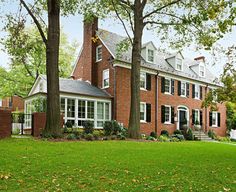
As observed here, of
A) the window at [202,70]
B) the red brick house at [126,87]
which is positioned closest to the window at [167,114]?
the red brick house at [126,87]

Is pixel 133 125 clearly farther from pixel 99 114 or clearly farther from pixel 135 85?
pixel 99 114

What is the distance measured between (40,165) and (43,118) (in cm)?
1189

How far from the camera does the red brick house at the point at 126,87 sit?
25.9 meters

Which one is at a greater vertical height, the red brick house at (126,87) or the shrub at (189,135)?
the red brick house at (126,87)

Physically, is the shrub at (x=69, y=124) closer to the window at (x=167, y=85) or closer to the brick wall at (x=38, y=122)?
the brick wall at (x=38, y=122)

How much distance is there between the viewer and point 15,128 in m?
25.7

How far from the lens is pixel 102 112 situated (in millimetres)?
26672

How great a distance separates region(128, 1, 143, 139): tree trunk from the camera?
2022cm

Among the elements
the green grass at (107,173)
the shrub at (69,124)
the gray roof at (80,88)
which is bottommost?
the green grass at (107,173)

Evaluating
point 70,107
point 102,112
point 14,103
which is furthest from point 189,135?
point 14,103

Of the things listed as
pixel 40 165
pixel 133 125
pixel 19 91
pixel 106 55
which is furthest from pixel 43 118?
pixel 19 91

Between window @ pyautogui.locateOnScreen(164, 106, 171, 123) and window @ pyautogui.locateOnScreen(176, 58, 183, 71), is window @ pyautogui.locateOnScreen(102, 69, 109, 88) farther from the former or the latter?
window @ pyautogui.locateOnScreen(176, 58, 183, 71)

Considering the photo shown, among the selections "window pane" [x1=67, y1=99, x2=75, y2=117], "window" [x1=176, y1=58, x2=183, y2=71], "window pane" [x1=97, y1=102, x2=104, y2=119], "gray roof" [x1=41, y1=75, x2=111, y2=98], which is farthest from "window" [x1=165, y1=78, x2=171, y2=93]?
"window pane" [x1=67, y1=99, x2=75, y2=117]

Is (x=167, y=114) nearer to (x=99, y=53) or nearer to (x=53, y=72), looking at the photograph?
(x=99, y=53)
